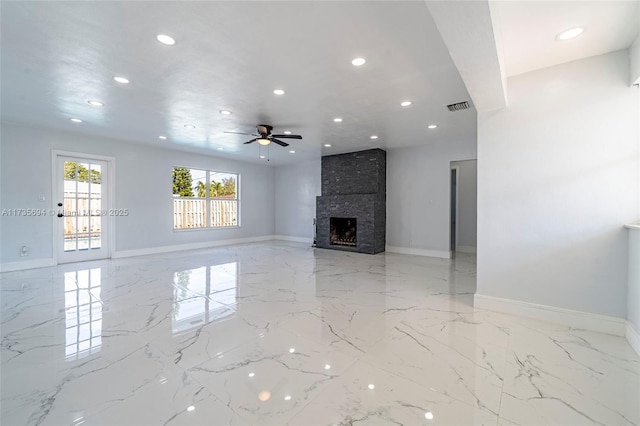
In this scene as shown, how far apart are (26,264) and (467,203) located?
974cm

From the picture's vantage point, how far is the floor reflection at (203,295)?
2.89 metres

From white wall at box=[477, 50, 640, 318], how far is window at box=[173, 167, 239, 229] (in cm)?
708

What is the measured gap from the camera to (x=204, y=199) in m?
8.11


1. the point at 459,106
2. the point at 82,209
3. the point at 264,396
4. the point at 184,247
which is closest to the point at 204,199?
the point at 184,247

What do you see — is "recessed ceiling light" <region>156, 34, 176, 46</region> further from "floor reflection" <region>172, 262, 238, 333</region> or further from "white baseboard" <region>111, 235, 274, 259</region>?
"white baseboard" <region>111, 235, 274, 259</region>

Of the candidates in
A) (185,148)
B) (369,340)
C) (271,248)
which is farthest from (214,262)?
(369,340)

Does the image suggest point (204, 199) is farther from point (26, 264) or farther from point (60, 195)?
point (26, 264)

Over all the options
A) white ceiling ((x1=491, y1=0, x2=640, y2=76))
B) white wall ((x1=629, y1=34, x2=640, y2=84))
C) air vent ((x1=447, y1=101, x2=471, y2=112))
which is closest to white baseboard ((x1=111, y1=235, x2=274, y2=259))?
air vent ((x1=447, y1=101, x2=471, y2=112))

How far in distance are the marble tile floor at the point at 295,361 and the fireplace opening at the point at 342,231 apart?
3.67 m

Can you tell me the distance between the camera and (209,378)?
1881 millimetres

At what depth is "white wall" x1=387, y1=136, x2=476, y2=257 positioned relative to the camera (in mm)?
6441

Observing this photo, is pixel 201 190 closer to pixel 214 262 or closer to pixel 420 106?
pixel 214 262

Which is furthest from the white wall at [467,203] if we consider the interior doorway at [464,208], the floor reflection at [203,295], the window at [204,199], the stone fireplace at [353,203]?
the window at [204,199]

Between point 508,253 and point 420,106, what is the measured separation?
2.33m
